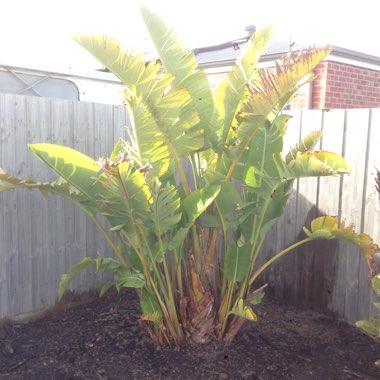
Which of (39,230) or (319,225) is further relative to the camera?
(39,230)

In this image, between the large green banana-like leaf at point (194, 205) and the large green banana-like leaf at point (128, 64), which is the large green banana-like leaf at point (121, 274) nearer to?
the large green banana-like leaf at point (194, 205)

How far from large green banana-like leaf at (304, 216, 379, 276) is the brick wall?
18.3ft

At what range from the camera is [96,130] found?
4.73m

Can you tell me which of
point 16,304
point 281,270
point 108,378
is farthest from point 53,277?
point 281,270

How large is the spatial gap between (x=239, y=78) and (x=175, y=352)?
2.17 metres

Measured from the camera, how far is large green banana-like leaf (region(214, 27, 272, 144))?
11.0 feet

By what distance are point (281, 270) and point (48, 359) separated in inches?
97.6

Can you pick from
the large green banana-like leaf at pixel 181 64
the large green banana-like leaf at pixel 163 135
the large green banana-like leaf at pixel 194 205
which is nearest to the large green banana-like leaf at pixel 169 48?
the large green banana-like leaf at pixel 181 64

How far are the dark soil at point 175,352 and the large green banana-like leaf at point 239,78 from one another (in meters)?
1.81

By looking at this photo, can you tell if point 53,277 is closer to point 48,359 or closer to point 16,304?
point 16,304

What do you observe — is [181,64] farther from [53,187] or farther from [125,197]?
[53,187]

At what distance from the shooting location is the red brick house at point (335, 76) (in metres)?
8.70

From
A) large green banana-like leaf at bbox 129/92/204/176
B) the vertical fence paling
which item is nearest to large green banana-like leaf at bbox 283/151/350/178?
large green banana-like leaf at bbox 129/92/204/176

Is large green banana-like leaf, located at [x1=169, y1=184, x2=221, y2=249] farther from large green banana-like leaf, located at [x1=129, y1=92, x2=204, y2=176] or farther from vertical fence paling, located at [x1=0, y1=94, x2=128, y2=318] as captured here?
vertical fence paling, located at [x1=0, y1=94, x2=128, y2=318]
